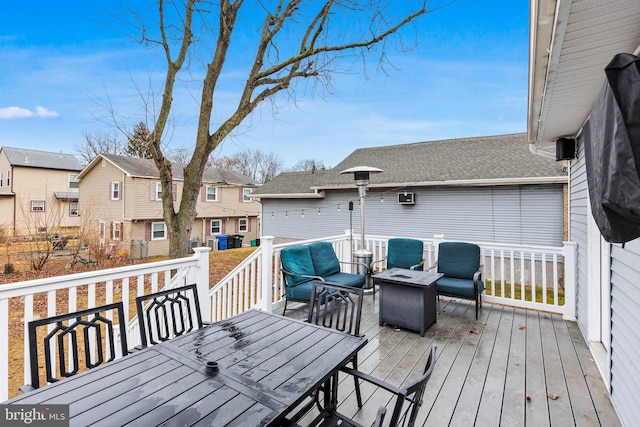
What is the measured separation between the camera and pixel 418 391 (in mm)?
1295

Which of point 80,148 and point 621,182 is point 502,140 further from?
point 80,148

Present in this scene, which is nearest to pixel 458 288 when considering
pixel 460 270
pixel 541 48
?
pixel 460 270

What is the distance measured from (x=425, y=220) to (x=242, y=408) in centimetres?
952

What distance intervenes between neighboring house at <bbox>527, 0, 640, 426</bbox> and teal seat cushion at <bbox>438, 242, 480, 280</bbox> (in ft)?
4.22

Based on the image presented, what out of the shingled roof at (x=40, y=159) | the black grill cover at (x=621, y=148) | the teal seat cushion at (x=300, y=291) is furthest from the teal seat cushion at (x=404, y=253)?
the shingled roof at (x=40, y=159)

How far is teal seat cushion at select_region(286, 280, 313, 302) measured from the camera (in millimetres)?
4357

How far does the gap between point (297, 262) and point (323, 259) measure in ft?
1.74

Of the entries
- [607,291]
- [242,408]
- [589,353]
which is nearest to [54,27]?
[242,408]

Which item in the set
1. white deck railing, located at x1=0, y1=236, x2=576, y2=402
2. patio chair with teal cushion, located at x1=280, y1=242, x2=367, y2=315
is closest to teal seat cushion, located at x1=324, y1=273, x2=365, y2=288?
patio chair with teal cushion, located at x1=280, y1=242, x2=367, y2=315

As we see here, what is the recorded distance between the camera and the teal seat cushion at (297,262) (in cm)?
456

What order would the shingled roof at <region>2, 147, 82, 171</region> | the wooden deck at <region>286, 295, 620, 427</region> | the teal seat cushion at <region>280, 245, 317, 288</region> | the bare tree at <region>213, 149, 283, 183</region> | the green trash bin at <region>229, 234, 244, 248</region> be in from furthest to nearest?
the bare tree at <region>213, 149, 283, 183</region>
the shingled roof at <region>2, 147, 82, 171</region>
the green trash bin at <region>229, 234, 244, 248</region>
the teal seat cushion at <region>280, 245, 317, 288</region>
the wooden deck at <region>286, 295, 620, 427</region>

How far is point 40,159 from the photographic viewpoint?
2306cm

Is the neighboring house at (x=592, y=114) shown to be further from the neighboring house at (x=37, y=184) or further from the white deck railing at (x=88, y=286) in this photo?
the neighboring house at (x=37, y=184)

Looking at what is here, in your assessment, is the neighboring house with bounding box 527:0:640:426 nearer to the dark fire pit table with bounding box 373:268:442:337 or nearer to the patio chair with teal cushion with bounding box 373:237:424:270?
the dark fire pit table with bounding box 373:268:442:337
